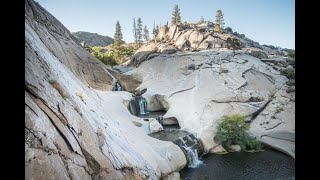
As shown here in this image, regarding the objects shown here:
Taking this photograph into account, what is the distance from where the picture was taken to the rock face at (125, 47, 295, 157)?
28.2 metres

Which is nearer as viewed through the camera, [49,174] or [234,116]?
[49,174]

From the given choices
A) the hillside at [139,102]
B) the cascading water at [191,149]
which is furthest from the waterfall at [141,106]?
the cascading water at [191,149]

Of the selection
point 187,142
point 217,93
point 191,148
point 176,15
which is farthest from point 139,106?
point 176,15

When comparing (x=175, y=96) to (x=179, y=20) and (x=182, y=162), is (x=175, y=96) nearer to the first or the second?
(x=182, y=162)

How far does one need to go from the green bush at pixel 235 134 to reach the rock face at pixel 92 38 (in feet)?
301

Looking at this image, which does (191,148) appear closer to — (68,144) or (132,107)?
(132,107)

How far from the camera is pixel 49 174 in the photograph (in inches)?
322

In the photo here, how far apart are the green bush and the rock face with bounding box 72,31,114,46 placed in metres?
91.7

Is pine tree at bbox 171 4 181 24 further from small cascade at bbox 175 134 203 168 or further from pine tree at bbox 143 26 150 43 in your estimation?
small cascade at bbox 175 134 203 168

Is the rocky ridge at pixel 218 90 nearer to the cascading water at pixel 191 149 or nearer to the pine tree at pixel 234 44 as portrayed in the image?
the pine tree at pixel 234 44
